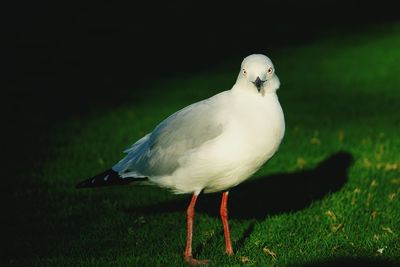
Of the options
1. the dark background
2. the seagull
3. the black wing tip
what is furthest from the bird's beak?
the dark background

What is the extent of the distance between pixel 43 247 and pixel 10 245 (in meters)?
0.29

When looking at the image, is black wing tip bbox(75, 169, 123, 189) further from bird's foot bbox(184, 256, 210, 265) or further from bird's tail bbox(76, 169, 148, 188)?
bird's foot bbox(184, 256, 210, 265)

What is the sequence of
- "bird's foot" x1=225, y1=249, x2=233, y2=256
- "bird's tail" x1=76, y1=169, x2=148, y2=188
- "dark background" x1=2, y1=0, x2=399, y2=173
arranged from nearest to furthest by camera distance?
1. "bird's foot" x1=225, y1=249, x2=233, y2=256
2. "bird's tail" x1=76, y1=169, x2=148, y2=188
3. "dark background" x1=2, y1=0, x2=399, y2=173

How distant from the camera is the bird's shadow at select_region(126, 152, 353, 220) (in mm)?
7230

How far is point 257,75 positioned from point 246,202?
227 centimetres

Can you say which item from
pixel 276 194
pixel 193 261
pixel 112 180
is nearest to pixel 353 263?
pixel 193 261

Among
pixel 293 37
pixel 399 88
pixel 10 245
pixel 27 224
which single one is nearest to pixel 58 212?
pixel 27 224

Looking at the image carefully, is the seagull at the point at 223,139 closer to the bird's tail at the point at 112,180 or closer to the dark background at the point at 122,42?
the bird's tail at the point at 112,180

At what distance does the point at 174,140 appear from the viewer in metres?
5.85

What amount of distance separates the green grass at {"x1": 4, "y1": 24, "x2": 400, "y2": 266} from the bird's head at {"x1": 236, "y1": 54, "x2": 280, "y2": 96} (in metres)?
1.29

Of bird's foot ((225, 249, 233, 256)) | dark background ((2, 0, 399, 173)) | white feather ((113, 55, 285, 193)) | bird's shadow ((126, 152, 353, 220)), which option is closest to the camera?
white feather ((113, 55, 285, 193))

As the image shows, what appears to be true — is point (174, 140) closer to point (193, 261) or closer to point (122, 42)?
point (193, 261)

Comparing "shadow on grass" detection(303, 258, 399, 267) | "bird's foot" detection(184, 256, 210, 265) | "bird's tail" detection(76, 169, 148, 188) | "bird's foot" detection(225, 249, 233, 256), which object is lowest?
"shadow on grass" detection(303, 258, 399, 267)

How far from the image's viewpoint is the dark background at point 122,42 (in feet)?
42.0
